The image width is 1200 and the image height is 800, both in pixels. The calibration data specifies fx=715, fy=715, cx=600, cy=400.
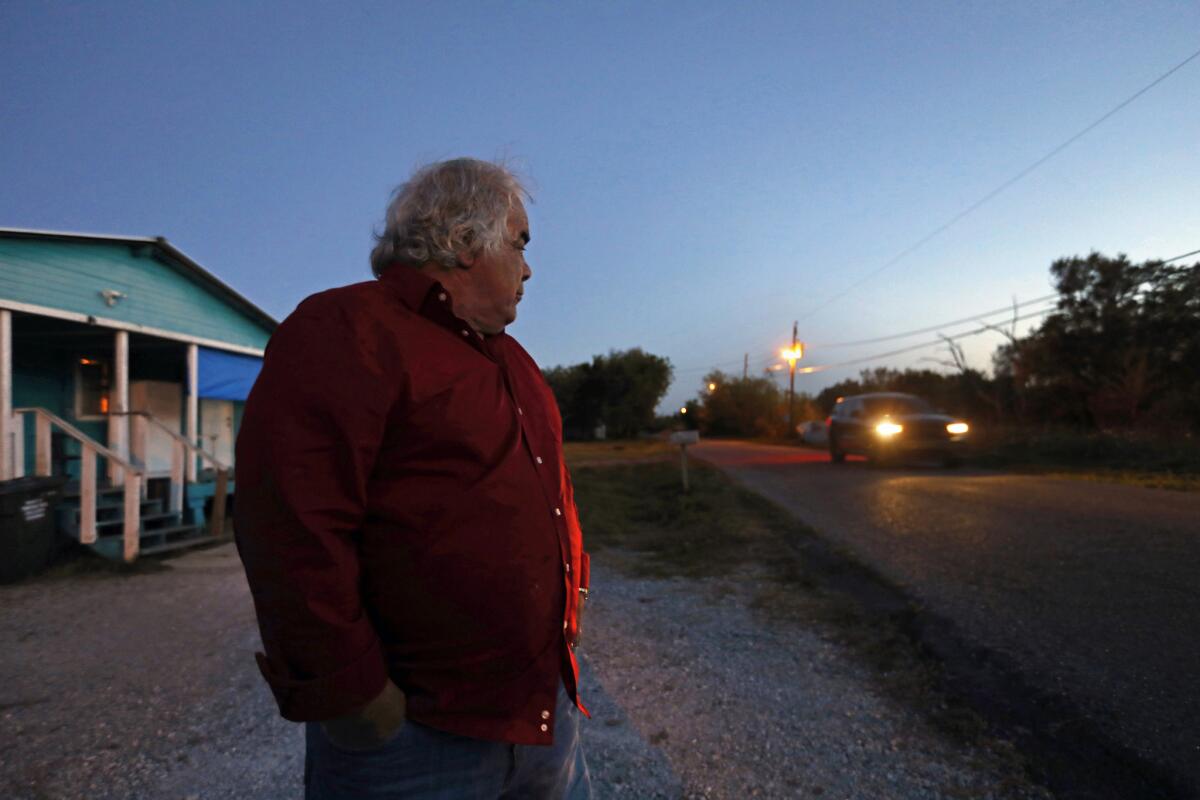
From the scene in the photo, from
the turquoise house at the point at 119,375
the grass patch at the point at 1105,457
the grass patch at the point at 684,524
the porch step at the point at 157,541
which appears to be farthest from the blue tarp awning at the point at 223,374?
the grass patch at the point at 1105,457

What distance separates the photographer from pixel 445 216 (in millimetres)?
1614

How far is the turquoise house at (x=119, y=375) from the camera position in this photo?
25.7ft

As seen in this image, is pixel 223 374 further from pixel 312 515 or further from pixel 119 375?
pixel 312 515

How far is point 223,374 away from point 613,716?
10.2m

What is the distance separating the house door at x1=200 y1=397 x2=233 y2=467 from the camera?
12922 millimetres

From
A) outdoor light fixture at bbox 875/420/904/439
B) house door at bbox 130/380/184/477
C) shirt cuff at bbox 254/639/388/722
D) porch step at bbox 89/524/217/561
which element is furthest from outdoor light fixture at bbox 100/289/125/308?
outdoor light fixture at bbox 875/420/904/439

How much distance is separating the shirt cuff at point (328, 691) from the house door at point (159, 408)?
11.4 m

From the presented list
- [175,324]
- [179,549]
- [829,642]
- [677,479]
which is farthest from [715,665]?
[677,479]

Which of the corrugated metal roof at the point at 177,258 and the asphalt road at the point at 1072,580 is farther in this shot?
the corrugated metal roof at the point at 177,258

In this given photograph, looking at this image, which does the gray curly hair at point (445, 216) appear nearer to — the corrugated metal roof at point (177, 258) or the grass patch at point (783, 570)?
the grass patch at point (783, 570)

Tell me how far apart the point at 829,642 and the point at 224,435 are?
1243cm

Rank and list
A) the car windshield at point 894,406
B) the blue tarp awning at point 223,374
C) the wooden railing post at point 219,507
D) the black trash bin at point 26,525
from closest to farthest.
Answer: the black trash bin at point 26,525, the wooden railing post at point 219,507, the blue tarp awning at point 223,374, the car windshield at point 894,406

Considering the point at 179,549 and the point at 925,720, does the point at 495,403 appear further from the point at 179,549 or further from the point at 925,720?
the point at 179,549

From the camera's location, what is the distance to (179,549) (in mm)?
8984
